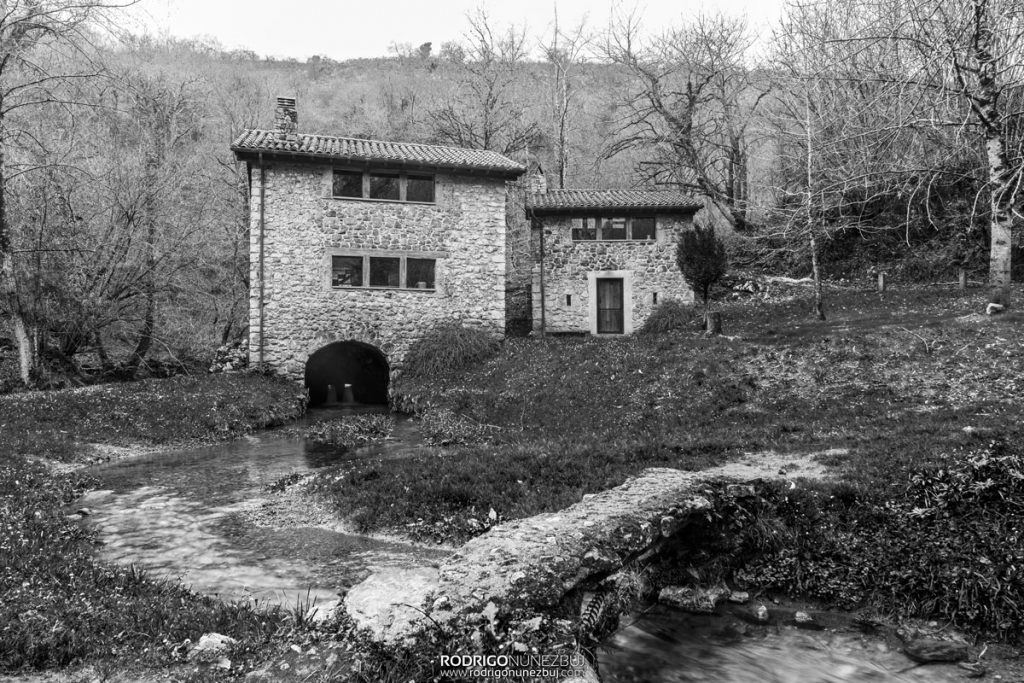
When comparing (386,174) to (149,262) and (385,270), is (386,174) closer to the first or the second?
(385,270)

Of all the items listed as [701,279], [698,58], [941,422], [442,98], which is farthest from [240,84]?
[941,422]

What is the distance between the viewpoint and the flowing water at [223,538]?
21.3ft

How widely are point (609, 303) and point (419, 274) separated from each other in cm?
969

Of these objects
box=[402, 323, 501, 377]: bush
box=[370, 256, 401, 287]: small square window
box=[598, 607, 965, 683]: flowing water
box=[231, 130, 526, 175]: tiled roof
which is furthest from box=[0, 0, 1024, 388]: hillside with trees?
box=[402, 323, 501, 377]: bush

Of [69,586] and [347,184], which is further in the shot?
[347,184]

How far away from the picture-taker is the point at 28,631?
13.8 ft

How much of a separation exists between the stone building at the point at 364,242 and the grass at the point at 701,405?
2766 millimetres

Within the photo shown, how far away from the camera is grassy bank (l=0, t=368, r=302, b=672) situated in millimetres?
4207

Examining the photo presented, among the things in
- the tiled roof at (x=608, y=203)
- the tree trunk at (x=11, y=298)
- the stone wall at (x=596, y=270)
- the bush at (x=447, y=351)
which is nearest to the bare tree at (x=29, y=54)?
the tree trunk at (x=11, y=298)

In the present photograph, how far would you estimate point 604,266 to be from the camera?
28.4 meters

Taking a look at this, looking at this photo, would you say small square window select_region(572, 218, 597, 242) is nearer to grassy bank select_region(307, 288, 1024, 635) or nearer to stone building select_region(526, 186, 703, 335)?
stone building select_region(526, 186, 703, 335)

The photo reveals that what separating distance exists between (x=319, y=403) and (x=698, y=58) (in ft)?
95.7

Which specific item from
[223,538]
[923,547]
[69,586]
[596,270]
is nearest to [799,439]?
[923,547]

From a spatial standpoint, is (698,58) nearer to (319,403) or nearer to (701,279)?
(701,279)
